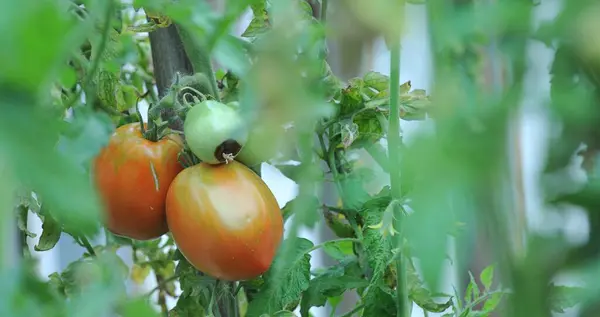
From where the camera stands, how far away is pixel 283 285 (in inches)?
22.8

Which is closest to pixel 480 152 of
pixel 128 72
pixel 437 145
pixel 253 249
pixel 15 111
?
pixel 437 145

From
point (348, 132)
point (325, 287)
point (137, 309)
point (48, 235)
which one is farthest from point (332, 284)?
point (137, 309)

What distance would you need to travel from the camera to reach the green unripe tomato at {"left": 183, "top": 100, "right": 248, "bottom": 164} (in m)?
0.49

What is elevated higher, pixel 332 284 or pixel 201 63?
pixel 201 63

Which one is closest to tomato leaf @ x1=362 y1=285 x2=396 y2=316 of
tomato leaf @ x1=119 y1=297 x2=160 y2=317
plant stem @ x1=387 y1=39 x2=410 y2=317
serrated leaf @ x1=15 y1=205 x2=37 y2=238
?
plant stem @ x1=387 y1=39 x2=410 y2=317

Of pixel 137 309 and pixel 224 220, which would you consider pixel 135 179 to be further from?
pixel 137 309

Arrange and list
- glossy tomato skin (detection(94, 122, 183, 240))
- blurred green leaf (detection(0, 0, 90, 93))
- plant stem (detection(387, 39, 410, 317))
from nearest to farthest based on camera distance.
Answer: blurred green leaf (detection(0, 0, 90, 93)), plant stem (detection(387, 39, 410, 317)), glossy tomato skin (detection(94, 122, 183, 240))

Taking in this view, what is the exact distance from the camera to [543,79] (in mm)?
207

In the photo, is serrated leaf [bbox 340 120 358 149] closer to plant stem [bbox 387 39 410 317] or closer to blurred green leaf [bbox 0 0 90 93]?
plant stem [bbox 387 39 410 317]

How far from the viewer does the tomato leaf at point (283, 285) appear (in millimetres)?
573

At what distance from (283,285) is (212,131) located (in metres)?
0.15

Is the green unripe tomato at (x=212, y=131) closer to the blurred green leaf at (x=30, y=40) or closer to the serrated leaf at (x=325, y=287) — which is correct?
the serrated leaf at (x=325, y=287)

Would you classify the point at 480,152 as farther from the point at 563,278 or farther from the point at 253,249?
the point at 253,249

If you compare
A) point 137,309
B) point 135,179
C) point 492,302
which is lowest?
point 492,302
